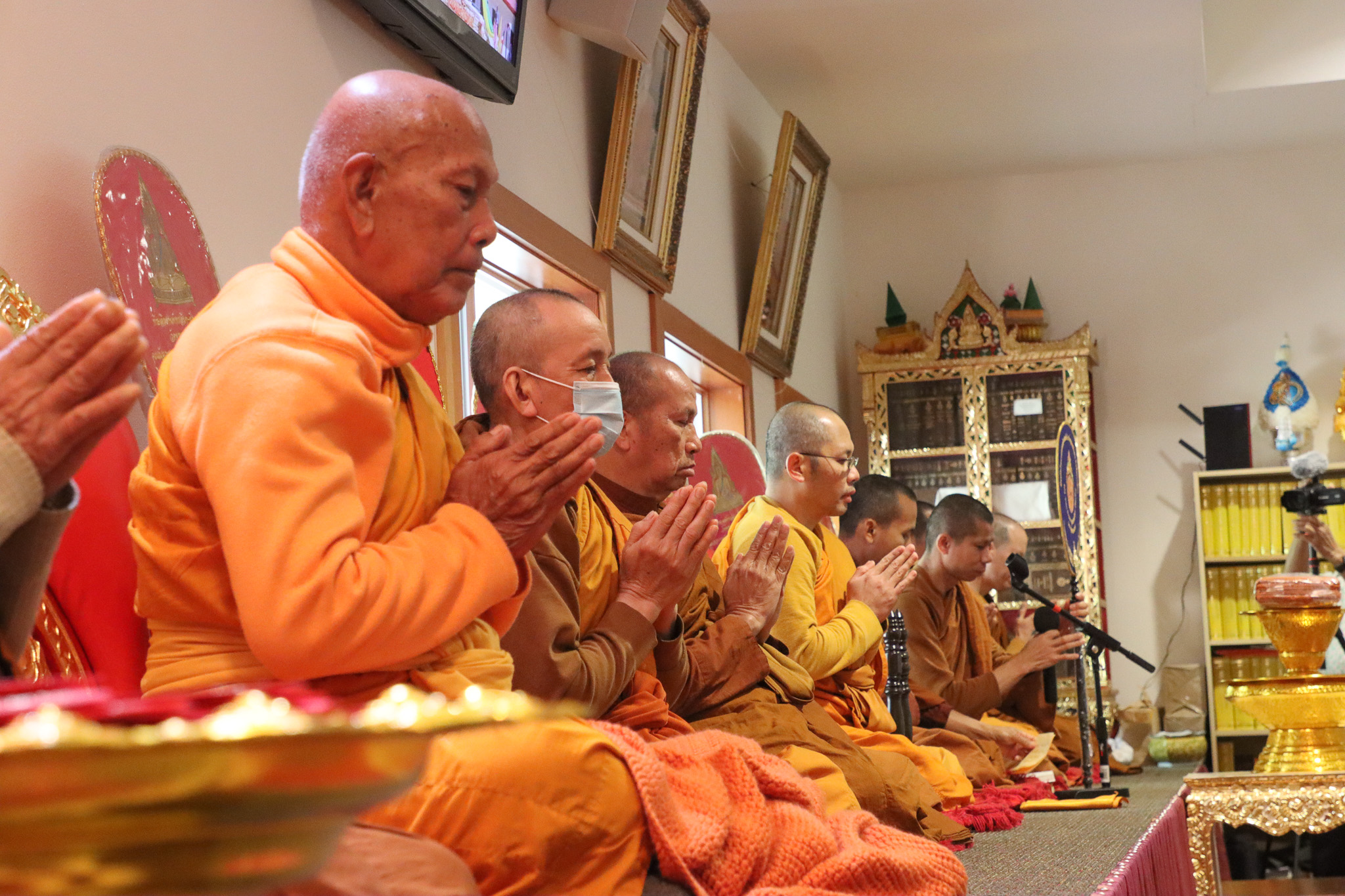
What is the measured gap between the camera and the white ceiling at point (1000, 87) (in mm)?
6258

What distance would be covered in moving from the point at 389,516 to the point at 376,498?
0.06 m

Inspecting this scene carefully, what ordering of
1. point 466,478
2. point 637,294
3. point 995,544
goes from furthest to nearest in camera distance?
point 995,544
point 637,294
point 466,478

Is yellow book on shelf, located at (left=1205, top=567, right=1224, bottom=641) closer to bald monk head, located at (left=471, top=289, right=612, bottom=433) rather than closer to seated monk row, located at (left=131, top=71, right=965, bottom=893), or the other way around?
bald monk head, located at (left=471, top=289, right=612, bottom=433)

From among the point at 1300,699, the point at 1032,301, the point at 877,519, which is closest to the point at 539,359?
the point at 1300,699

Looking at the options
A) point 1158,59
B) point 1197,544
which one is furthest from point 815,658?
point 1197,544

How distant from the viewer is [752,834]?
185 centimetres

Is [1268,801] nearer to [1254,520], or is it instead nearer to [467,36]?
[467,36]

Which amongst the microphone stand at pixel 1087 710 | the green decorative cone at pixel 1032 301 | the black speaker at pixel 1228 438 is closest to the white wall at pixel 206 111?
the microphone stand at pixel 1087 710

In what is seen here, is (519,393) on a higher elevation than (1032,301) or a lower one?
lower

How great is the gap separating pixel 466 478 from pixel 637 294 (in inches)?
137

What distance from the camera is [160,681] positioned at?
1.56m

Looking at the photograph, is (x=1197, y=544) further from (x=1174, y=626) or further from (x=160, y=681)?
(x=160, y=681)

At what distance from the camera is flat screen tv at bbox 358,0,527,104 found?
3.25 m

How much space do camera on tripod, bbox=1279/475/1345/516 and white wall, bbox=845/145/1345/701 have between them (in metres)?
1.65
